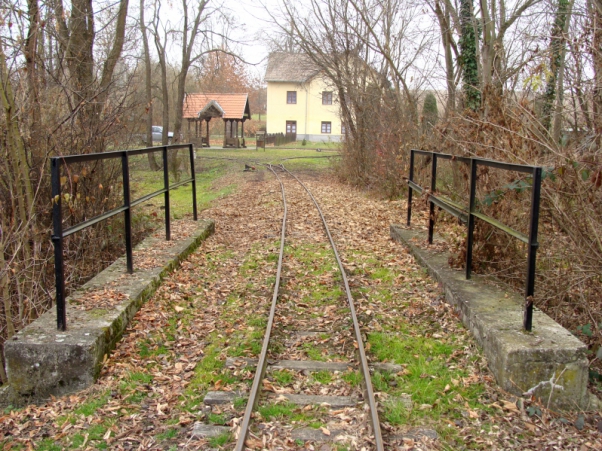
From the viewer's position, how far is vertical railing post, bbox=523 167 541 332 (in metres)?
4.27

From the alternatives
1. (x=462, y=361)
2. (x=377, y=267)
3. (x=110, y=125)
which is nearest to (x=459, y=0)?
(x=377, y=267)

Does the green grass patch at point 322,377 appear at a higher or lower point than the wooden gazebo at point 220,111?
lower

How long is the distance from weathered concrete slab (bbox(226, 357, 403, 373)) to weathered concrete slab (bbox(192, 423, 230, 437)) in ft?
3.23

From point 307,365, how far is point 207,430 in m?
1.26

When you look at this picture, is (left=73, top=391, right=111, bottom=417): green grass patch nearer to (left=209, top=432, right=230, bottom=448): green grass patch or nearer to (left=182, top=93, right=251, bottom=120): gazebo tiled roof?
(left=209, top=432, right=230, bottom=448): green grass patch

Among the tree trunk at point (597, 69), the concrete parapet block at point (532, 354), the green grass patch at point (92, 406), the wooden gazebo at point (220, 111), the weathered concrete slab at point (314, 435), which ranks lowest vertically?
the green grass patch at point (92, 406)

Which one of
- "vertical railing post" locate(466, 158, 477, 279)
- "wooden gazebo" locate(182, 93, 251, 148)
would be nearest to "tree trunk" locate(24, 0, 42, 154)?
"vertical railing post" locate(466, 158, 477, 279)

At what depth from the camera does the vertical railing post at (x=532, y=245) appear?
4.27m

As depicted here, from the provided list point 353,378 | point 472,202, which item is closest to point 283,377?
point 353,378

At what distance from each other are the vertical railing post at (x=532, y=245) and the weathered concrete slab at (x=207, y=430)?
250cm

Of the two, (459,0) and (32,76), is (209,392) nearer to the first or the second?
(32,76)

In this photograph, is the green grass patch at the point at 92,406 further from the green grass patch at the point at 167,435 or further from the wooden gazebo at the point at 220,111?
the wooden gazebo at the point at 220,111

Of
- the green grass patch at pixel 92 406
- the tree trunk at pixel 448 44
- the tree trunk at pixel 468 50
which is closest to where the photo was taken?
the green grass patch at pixel 92 406

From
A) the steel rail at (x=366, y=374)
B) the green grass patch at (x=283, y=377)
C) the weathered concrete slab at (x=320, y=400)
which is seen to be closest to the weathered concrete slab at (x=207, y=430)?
the weathered concrete slab at (x=320, y=400)
